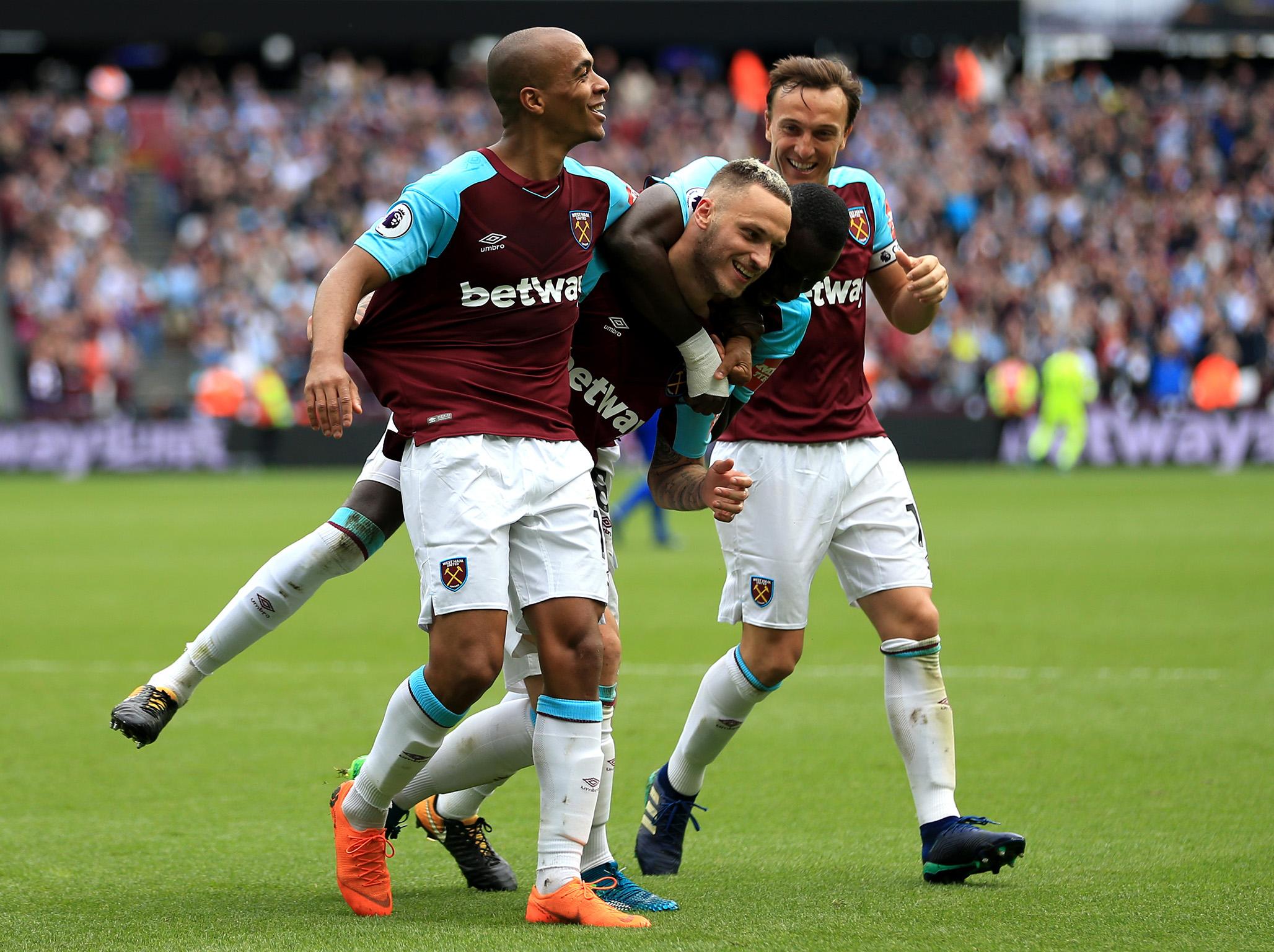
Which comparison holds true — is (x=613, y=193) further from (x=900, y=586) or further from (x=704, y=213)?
(x=900, y=586)

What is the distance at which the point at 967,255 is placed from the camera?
97.2ft

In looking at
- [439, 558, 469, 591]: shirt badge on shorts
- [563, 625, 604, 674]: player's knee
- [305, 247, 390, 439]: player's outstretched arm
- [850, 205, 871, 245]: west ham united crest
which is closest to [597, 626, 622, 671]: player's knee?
[563, 625, 604, 674]: player's knee

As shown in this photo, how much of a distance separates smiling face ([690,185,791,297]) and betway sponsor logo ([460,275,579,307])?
421mm

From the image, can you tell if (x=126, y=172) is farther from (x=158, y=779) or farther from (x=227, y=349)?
(x=158, y=779)

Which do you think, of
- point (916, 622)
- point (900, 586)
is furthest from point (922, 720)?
point (900, 586)

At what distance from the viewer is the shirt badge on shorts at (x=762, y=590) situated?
5.08m

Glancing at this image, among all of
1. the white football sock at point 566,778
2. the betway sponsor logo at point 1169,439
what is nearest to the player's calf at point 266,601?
the white football sock at point 566,778

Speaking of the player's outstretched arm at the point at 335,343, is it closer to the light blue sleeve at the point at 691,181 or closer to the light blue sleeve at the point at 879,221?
the light blue sleeve at the point at 691,181

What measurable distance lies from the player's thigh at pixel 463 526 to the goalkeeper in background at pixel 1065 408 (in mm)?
21540

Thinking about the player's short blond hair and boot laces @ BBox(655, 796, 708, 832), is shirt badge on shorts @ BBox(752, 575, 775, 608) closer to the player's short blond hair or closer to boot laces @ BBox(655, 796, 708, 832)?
boot laces @ BBox(655, 796, 708, 832)

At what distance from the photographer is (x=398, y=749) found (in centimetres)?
413

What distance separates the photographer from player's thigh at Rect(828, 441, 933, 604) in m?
4.98

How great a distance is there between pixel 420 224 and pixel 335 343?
0.40m

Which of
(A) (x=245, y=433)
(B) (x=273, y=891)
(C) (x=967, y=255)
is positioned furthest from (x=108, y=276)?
(B) (x=273, y=891)
